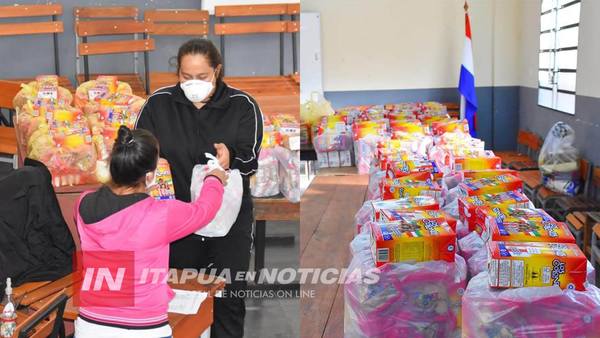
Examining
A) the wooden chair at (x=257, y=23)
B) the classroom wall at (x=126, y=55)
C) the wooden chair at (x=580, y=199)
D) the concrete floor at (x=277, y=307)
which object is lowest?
the concrete floor at (x=277, y=307)

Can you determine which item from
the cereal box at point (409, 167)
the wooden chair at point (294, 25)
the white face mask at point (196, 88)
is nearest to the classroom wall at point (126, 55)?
the wooden chair at point (294, 25)

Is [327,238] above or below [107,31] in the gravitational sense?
below

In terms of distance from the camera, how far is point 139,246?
67.6 inches

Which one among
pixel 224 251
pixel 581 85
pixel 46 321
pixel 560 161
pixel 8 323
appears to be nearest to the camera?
pixel 8 323

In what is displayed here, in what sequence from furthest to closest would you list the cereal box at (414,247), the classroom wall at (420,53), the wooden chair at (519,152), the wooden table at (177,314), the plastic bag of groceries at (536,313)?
the classroom wall at (420,53), the wooden chair at (519,152), the cereal box at (414,247), the wooden table at (177,314), the plastic bag of groceries at (536,313)

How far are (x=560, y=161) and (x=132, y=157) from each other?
2458 millimetres

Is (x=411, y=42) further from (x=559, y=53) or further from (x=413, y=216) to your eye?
(x=413, y=216)

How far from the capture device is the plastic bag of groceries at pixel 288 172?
2.43 m

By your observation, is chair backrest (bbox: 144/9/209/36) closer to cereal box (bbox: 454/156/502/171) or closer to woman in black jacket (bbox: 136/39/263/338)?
woman in black jacket (bbox: 136/39/263/338)

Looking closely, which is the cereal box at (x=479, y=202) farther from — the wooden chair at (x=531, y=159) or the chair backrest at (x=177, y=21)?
the wooden chair at (x=531, y=159)

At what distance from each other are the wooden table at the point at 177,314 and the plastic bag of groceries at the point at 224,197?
15 centimetres

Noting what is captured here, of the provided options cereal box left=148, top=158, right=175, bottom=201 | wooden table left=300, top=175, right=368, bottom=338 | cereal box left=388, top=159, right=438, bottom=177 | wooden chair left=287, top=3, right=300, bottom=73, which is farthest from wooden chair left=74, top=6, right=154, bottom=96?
cereal box left=388, top=159, right=438, bottom=177

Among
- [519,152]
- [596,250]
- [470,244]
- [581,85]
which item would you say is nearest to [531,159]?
[519,152]

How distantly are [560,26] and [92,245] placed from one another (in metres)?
2.50
